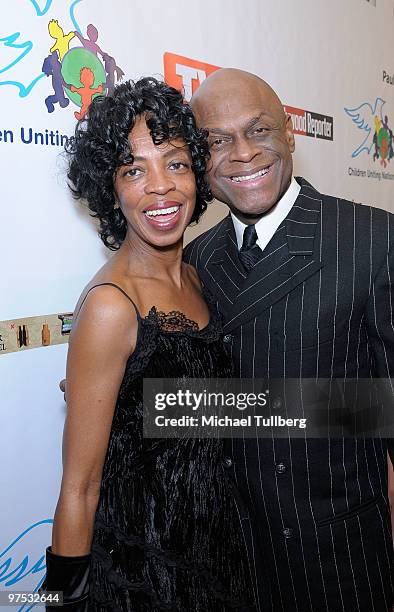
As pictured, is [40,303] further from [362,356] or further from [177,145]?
[362,356]

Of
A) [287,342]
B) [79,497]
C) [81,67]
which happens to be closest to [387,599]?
[287,342]

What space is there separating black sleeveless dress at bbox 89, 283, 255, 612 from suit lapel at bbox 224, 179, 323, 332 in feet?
0.26

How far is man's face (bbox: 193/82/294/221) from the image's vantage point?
1352mm

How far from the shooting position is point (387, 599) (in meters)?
1.35

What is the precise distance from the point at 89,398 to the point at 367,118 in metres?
2.48

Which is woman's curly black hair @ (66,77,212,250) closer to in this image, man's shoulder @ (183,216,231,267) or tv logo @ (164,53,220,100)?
man's shoulder @ (183,216,231,267)

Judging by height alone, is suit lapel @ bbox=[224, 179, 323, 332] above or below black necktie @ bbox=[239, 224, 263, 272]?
below

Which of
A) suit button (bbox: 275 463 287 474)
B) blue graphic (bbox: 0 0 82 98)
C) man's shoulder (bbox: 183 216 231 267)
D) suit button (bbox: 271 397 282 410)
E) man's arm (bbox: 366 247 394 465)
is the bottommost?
suit button (bbox: 275 463 287 474)

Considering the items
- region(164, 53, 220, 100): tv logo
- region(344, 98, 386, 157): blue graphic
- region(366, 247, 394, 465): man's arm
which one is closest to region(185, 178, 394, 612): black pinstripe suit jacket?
region(366, 247, 394, 465): man's arm

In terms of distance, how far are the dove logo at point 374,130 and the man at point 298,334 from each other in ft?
5.70

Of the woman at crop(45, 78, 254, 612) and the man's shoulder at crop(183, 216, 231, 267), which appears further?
the man's shoulder at crop(183, 216, 231, 267)

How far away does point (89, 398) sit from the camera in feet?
3.65

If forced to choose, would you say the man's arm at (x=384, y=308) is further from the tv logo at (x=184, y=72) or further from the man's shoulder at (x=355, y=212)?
the tv logo at (x=184, y=72)

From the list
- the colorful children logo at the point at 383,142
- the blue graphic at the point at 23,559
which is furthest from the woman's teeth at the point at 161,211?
the colorful children logo at the point at 383,142
